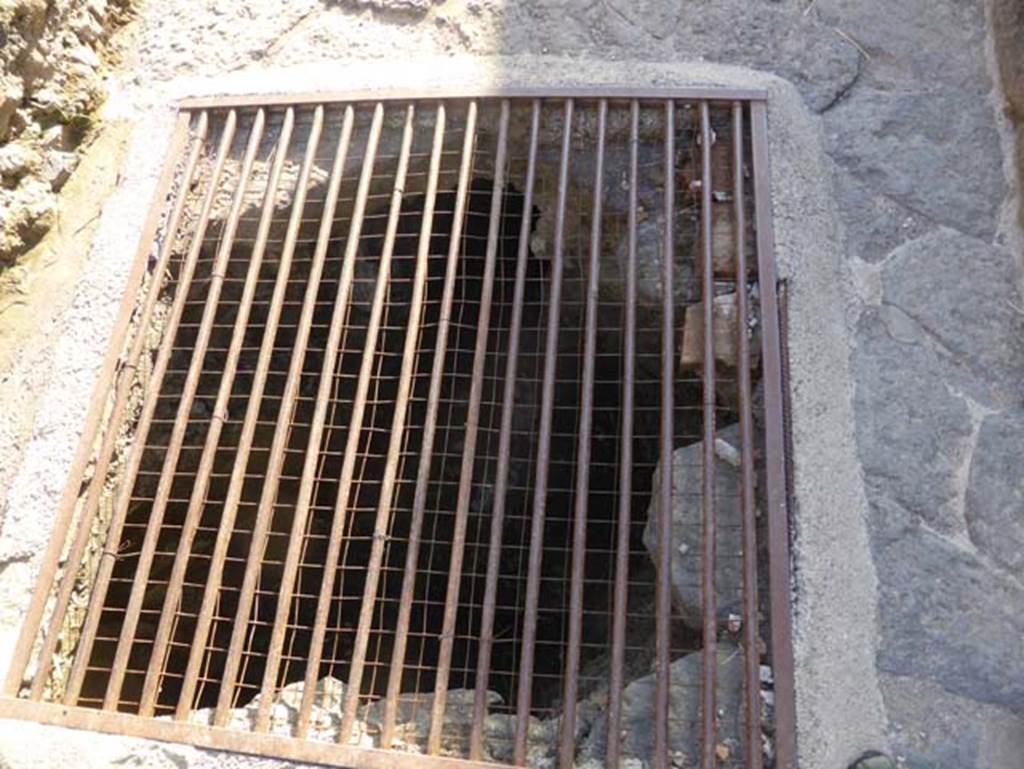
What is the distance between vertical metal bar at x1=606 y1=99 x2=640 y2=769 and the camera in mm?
1938

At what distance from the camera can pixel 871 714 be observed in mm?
1891

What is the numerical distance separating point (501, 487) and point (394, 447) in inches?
10.8

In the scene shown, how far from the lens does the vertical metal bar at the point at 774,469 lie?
1.89 m

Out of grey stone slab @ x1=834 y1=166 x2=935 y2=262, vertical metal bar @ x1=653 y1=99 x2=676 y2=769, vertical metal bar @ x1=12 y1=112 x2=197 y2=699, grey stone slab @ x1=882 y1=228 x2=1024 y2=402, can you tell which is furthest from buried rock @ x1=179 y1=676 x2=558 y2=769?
grey stone slab @ x1=834 y1=166 x2=935 y2=262

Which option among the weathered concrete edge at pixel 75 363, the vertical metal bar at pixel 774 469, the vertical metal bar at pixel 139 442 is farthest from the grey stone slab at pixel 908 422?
the weathered concrete edge at pixel 75 363

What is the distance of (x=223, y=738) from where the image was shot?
1968 mm

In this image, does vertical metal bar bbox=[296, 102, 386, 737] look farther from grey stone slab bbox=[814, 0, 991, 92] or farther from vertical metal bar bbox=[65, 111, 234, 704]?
grey stone slab bbox=[814, 0, 991, 92]

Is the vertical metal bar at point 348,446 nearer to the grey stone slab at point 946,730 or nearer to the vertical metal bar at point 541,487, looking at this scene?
the vertical metal bar at point 541,487

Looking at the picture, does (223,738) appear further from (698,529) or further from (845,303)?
(845,303)

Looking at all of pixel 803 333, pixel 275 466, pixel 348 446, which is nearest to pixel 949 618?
pixel 803 333

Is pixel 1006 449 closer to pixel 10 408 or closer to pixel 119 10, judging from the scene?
pixel 10 408

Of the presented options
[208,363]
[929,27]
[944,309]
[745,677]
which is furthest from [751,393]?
[208,363]

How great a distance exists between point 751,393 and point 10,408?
188 cm

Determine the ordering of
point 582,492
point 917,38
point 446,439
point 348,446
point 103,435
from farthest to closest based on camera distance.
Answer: point 917,38 → point 446,439 → point 103,435 → point 348,446 → point 582,492
